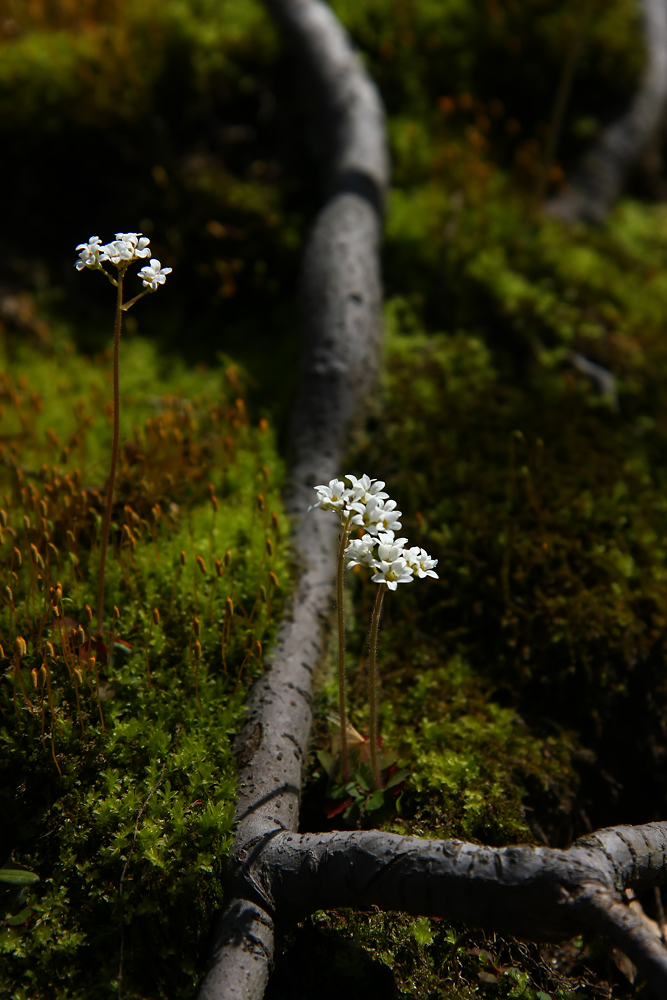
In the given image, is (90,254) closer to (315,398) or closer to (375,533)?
(375,533)

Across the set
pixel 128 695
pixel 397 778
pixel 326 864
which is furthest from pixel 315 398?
pixel 326 864

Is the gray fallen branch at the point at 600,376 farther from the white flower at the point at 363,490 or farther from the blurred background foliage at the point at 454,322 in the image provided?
the white flower at the point at 363,490

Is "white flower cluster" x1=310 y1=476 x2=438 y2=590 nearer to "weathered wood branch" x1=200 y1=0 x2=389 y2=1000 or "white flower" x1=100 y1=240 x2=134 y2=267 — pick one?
"weathered wood branch" x1=200 y1=0 x2=389 y2=1000

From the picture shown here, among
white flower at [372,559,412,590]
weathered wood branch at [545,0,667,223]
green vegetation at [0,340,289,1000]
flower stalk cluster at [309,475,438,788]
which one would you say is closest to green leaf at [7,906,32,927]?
green vegetation at [0,340,289,1000]

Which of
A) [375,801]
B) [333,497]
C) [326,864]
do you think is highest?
[333,497]

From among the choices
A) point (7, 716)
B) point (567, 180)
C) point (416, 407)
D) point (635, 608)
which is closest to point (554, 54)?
point (567, 180)

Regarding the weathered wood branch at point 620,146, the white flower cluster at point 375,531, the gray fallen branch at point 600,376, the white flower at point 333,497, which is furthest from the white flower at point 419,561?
the weathered wood branch at point 620,146
